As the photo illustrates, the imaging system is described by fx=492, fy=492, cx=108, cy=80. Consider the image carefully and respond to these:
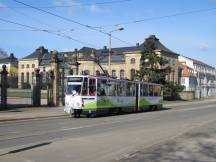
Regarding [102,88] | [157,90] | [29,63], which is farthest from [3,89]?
[29,63]

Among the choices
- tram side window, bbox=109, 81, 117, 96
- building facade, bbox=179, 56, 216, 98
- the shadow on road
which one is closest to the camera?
the shadow on road

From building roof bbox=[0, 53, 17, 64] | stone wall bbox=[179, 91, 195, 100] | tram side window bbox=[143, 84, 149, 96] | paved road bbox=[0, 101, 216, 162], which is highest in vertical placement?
building roof bbox=[0, 53, 17, 64]

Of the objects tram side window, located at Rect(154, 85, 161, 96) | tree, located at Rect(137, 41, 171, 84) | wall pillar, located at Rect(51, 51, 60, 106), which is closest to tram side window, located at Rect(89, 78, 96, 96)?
wall pillar, located at Rect(51, 51, 60, 106)

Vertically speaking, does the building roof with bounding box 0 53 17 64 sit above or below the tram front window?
above

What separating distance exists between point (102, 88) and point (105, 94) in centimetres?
56

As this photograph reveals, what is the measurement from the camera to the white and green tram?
33.8 m

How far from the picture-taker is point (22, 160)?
12562mm

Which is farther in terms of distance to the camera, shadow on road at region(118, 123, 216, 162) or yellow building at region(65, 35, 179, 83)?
yellow building at region(65, 35, 179, 83)

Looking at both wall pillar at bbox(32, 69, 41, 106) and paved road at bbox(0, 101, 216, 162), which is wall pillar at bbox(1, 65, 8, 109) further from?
paved road at bbox(0, 101, 216, 162)

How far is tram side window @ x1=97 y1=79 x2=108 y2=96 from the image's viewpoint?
113ft

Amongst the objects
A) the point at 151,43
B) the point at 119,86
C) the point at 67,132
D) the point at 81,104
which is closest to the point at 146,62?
the point at 151,43

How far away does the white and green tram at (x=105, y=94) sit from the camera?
33.8m

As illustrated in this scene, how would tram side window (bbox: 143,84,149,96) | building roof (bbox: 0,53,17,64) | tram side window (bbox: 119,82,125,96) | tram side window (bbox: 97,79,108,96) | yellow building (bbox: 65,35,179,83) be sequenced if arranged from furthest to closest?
1. building roof (bbox: 0,53,17,64)
2. yellow building (bbox: 65,35,179,83)
3. tram side window (bbox: 143,84,149,96)
4. tram side window (bbox: 119,82,125,96)
5. tram side window (bbox: 97,79,108,96)

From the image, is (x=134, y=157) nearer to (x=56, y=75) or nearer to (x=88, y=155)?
(x=88, y=155)
